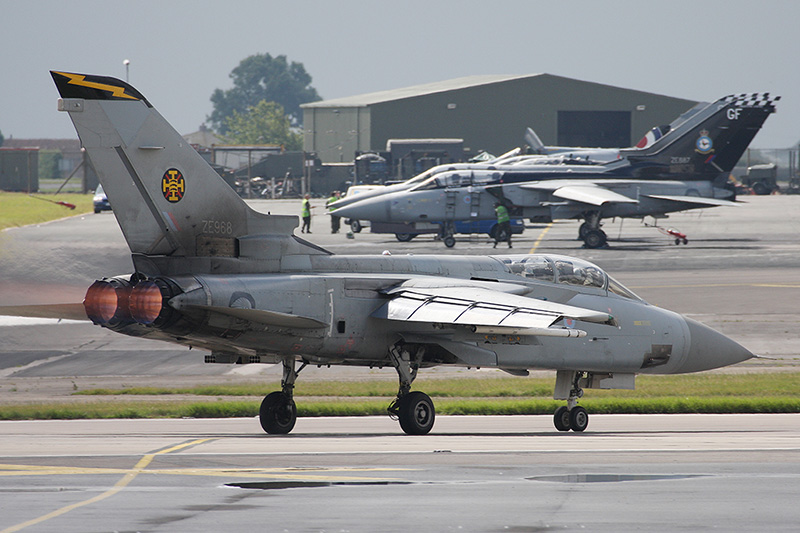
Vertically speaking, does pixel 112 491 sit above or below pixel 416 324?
below

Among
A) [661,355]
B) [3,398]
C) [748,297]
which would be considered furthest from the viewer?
[748,297]

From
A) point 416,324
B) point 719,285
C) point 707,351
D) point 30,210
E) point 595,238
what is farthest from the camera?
point 30,210

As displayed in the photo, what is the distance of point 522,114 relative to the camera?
9725 centimetres

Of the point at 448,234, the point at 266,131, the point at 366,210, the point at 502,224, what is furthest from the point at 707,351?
the point at 266,131

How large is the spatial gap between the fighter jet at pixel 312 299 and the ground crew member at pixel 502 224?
99.8 feet

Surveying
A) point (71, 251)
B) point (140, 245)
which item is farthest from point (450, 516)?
point (71, 251)

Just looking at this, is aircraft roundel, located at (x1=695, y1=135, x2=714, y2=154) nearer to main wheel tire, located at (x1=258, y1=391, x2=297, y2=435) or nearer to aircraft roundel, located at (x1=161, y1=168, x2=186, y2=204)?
main wheel tire, located at (x1=258, y1=391, x2=297, y2=435)

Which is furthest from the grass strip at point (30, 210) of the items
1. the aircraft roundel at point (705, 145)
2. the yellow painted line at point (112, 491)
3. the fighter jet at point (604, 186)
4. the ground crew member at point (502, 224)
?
the yellow painted line at point (112, 491)

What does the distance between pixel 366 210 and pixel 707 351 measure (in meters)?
31.8

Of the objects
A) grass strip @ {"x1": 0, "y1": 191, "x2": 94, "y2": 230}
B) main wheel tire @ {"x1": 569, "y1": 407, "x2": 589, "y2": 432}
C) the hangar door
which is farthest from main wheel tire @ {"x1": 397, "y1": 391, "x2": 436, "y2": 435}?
the hangar door

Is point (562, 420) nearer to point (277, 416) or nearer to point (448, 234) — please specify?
point (277, 416)

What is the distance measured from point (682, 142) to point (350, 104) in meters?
61.1

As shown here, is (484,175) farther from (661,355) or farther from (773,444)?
(773,444)

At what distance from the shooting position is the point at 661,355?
16.4 meters
